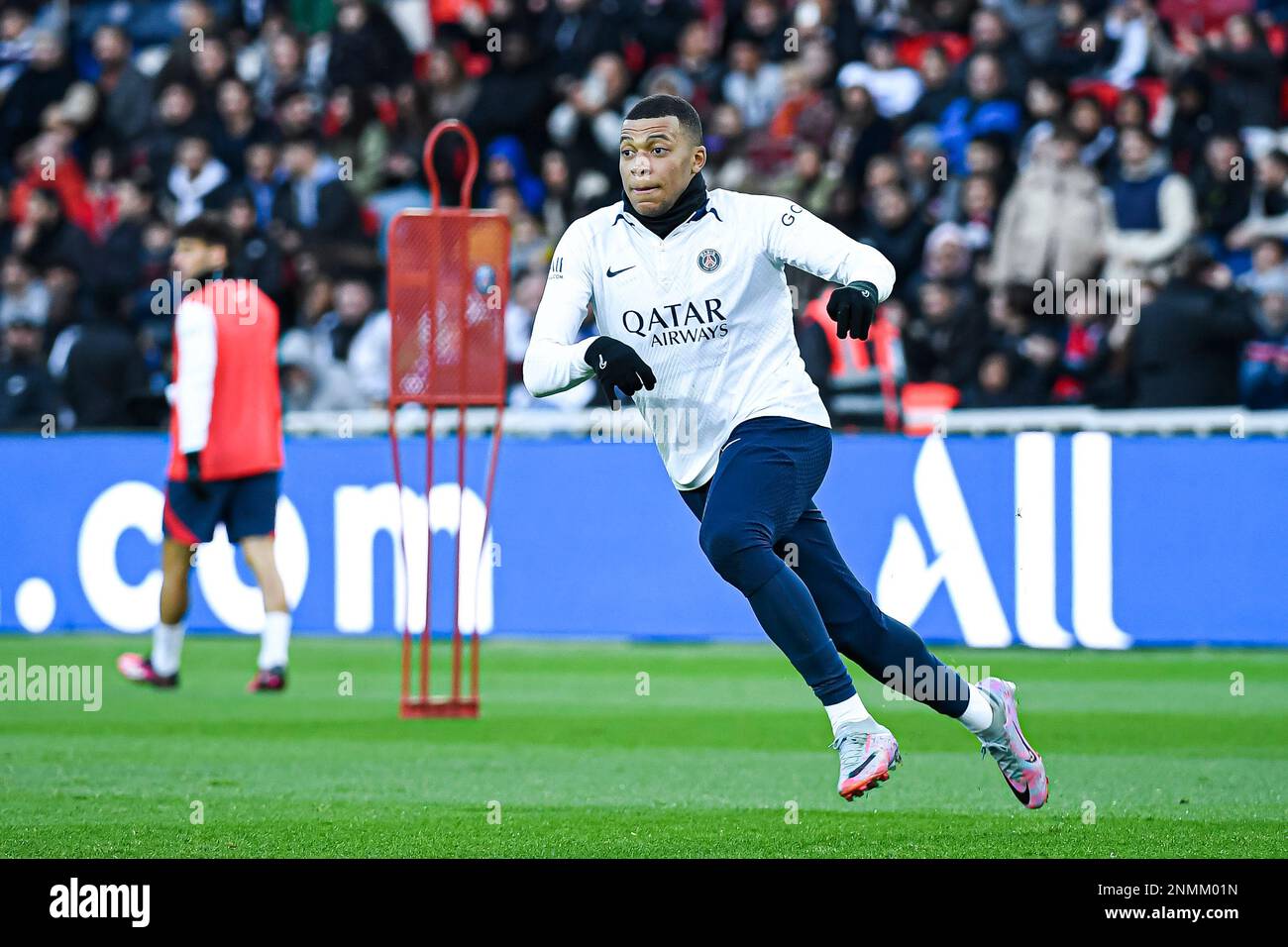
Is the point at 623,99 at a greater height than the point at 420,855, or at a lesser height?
greater

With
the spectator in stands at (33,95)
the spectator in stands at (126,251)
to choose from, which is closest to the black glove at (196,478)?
the spectator in stands at (126,251)

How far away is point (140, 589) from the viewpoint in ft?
48.2

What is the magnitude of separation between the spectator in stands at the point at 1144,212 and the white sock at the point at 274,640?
7.16 m

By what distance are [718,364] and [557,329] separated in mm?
567

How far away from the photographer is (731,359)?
297 inches

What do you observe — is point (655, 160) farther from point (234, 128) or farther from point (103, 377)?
point (234, 128)

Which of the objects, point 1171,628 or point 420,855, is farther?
point 1171,628

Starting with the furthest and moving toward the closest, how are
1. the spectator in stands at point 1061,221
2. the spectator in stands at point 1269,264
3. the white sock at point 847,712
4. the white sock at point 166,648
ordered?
the spectator in stands at point 1061,221, the spectator in stands at point 1269,264, the white sock at point 166,648, the white sock at point 847,712

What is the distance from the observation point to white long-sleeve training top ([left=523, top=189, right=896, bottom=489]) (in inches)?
295

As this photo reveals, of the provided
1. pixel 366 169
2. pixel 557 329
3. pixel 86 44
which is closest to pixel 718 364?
pixel 557 329

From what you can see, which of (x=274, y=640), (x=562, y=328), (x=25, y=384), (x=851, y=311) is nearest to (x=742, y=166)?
(x=25, y=384)

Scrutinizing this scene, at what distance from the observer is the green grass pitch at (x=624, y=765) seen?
752cm

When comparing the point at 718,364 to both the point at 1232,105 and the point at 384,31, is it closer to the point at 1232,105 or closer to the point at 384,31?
the point at 1232,105

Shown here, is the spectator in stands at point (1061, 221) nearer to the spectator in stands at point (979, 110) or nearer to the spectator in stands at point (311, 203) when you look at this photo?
the spectator in stands at point (979, 110)
